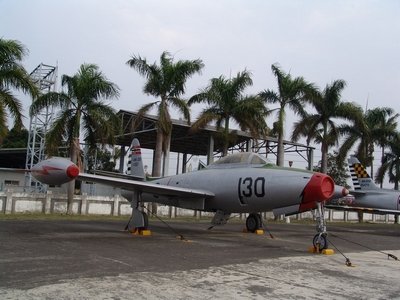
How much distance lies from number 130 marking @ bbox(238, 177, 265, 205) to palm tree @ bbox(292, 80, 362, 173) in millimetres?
20990

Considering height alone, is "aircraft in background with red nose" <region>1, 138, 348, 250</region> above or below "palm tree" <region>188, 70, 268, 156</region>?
below

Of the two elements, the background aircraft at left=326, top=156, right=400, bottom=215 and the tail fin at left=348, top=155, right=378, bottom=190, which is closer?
the background aircraft at left=326, top=156, right=400, bottom=215

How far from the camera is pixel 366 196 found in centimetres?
2922

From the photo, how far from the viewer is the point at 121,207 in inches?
1179

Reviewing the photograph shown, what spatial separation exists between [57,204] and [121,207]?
14.5 ft

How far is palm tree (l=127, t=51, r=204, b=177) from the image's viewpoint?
2755 cm

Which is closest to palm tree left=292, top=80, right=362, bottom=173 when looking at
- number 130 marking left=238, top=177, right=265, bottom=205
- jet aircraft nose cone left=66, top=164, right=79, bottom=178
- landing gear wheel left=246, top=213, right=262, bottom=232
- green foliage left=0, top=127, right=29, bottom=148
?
landing gear wheel left=246, top=213, right=262, bottom=232

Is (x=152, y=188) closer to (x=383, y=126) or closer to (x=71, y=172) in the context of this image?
(x=71, y=172)

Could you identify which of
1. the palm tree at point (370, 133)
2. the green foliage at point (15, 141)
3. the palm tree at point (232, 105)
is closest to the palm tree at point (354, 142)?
the palm tree at point (370, 133)

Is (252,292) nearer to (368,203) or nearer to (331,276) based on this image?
(331,276)

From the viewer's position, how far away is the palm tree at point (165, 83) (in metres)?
27.5

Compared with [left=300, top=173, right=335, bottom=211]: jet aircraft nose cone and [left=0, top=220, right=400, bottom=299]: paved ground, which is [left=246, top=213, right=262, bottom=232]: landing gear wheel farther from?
[left=300, top=173, right=335, bottom=211]: jet aircraft nose cone

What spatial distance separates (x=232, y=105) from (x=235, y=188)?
16.5 metres

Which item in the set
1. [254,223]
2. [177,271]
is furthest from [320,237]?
[254,223]
